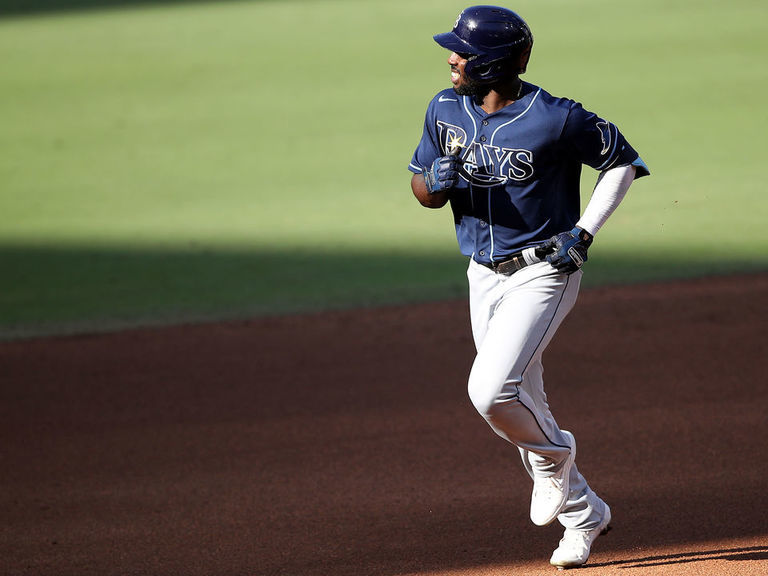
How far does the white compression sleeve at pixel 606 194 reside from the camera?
371cm

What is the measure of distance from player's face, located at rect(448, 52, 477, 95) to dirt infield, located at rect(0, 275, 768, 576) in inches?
72.1

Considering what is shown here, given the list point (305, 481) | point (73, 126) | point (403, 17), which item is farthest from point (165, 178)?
point (403, 17)

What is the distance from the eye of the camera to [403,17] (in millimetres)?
20188

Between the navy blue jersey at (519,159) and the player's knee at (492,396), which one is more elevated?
the navy blue jersey at (519,159)

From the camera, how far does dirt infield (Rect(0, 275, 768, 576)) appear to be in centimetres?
418

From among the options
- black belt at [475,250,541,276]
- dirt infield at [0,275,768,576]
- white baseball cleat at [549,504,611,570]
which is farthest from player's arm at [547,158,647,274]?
dirt infield at [0,275,768,576]

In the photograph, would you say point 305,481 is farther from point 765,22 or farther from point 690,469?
point 765,22

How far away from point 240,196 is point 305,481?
6286mm

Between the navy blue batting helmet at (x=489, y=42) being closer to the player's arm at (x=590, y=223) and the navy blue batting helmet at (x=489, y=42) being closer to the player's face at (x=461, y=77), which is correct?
the player's face at (x=461, y=77)

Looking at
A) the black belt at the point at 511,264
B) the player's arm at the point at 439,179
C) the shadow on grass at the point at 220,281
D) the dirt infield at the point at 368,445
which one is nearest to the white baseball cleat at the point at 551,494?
the dirt infield at the point at 368,445

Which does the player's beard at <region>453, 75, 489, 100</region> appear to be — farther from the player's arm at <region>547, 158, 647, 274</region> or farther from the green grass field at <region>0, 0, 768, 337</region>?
the green grass field at <region>0, 0, 768, 337</region>

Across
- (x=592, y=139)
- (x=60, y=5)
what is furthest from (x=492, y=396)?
(x=60, y=5)

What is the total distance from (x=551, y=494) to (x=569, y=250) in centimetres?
90

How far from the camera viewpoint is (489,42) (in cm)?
369
